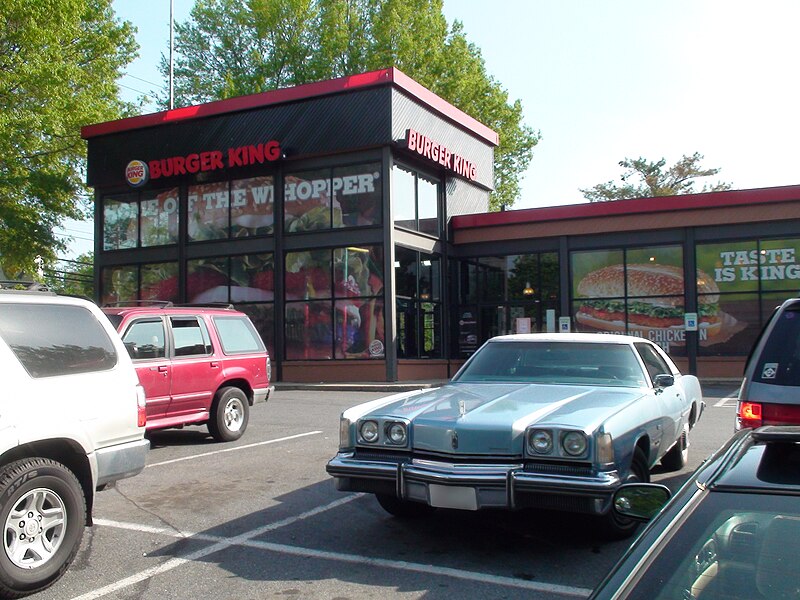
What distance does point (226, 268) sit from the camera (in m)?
25.3

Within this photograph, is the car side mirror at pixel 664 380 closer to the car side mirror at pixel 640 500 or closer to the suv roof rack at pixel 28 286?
the car side mirror at pixel 640 500

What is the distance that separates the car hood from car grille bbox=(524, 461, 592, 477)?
0.15 meters

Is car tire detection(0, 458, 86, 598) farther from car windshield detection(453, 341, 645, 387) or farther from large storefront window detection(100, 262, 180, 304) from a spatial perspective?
large storefront window detection(100, 262, 180, 304)

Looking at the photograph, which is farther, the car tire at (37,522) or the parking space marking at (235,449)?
the parking space marking at (235,449)

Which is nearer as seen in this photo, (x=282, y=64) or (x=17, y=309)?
(x=17, y=309)

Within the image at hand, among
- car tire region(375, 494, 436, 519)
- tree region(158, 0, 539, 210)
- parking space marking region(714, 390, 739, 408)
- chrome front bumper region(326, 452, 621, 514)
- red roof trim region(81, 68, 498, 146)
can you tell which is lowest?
parking space marking region(714, 390, 739, 408)

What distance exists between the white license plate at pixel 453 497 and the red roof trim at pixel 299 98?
60.6ft

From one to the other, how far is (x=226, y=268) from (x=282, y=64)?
753 inches

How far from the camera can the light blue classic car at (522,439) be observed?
502cm

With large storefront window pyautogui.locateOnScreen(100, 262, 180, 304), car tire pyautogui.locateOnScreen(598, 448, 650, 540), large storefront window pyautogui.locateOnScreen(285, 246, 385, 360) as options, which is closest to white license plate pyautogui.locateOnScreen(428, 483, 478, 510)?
car tire pyautogui.locateOnScreen(598, 448, 650, 540)

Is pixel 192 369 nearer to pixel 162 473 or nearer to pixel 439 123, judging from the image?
pixel 162 473

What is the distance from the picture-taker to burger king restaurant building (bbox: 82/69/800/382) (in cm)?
2250

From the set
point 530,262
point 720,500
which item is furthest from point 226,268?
point 720,500

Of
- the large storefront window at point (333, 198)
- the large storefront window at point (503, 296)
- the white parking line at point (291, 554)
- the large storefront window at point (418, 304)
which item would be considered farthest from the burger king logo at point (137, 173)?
the white parking line at point (291, 554)
